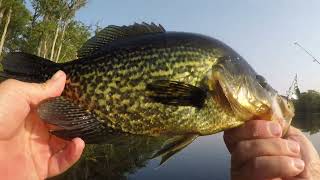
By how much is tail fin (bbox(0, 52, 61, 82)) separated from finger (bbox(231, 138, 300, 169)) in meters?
1.66

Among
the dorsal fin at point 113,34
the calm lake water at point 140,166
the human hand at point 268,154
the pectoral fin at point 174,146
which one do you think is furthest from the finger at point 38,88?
the calm lake water at point 140,166

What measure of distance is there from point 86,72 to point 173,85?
70cm

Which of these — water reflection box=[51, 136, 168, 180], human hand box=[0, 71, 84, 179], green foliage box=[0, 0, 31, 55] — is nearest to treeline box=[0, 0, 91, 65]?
green foliage box=[0, 0, 31, 55]

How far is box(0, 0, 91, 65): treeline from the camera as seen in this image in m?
41.3

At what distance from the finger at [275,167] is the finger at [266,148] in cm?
4

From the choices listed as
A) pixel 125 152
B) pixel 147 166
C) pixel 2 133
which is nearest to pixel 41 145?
pixel 2 133

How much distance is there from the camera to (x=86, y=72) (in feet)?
11.4

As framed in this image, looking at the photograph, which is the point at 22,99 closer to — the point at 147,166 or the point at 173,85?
the point at 173,85

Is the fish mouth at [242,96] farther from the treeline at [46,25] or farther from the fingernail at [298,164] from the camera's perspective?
the treeline at [46,25]

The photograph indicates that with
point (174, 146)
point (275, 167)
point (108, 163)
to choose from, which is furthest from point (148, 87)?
point (108, 163)

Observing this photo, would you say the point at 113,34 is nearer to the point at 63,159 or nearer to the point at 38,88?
the point at 38,88

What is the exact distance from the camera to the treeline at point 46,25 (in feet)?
136

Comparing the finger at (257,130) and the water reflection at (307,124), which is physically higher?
the finger at (257,130)

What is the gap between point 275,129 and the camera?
12.0 feet
